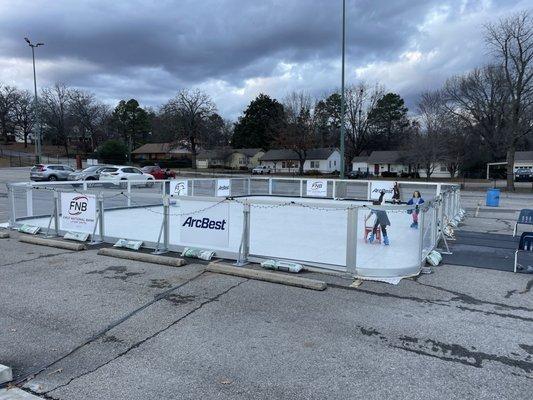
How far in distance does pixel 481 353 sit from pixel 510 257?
231 inches

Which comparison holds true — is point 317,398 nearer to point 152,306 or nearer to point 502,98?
point 152,306

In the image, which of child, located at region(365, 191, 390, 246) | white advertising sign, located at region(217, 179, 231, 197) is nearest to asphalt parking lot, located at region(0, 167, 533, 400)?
child, located at region(365, 191, 390, 246)

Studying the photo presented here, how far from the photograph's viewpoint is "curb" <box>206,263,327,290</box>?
676 centimetres

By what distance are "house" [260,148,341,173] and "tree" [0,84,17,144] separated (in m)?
57.7

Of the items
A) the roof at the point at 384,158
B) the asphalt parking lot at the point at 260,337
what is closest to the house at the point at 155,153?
the roof at the point at 384,158

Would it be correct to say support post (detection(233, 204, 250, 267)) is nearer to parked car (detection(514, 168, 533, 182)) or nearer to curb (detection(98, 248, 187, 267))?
curb (detection(98, 248, 187, 267))

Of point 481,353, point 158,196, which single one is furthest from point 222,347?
point 158,196

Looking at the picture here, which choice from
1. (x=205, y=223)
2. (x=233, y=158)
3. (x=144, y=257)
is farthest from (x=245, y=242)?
(x=233, y=158)

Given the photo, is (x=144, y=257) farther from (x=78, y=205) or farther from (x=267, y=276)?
(x=78, y=205)

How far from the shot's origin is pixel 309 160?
86.4 meters

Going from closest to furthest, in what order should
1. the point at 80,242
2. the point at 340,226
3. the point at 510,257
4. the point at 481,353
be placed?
the point at 481,353 < the point at 510,257 < the point at 80,242 < the point at 340,226

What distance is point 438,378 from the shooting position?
13.0ft

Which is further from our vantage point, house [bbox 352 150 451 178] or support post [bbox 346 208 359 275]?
house [bbox 352 150 451 178]

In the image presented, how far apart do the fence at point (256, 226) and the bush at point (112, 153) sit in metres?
62.1
